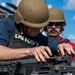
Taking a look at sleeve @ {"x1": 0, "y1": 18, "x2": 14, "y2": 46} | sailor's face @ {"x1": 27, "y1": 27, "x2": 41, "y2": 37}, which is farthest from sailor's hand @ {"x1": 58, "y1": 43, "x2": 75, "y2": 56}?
sleeve @ {"x1": 0, "y1": 18, "x2": 14, "y2": 46}

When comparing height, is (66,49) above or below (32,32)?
below

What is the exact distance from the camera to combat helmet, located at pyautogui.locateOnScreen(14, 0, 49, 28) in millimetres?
5008

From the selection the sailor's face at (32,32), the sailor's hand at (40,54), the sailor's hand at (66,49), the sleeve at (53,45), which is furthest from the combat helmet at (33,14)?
the sailor's hand at (40,54)

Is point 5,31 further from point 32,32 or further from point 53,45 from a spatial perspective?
point 53,45

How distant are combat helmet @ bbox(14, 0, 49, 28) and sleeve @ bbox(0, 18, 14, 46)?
0.74 ft

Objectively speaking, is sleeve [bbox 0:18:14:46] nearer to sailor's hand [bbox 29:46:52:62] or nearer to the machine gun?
the machine gun

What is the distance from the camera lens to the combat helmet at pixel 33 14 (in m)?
5.01

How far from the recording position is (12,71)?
398 centimetres

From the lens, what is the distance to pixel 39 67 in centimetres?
394

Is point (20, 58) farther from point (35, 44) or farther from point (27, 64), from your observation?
point (35, 44)

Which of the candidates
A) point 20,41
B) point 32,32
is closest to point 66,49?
point 32,32

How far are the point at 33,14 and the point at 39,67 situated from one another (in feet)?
4.29

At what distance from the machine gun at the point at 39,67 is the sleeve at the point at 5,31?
0.59 metres

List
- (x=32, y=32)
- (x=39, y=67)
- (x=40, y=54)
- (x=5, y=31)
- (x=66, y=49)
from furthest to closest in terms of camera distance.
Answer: (x=32, y=32) → (x=5, y=31) → (x=66, y=49) → (x=39, y=67) → (x=40, y=54)
